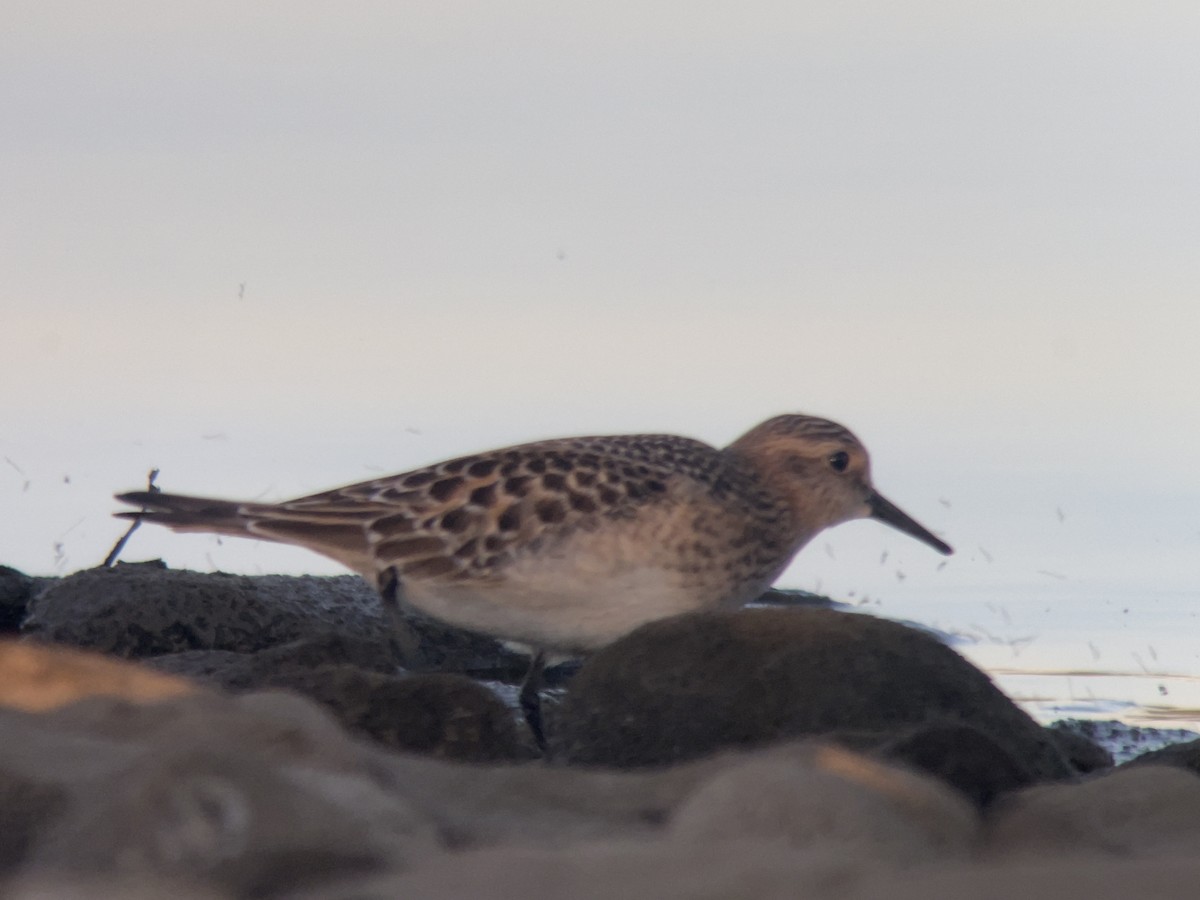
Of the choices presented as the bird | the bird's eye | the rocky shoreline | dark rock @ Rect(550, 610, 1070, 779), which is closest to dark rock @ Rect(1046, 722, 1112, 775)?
the rocky shoreline

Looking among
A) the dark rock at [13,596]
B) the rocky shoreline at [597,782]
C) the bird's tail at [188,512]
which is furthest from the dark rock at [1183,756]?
the dark rock at [13,596]

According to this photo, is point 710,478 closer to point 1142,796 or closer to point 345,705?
point 345,705

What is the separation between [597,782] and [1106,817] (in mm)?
1165

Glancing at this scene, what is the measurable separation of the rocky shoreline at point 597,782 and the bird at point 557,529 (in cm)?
77

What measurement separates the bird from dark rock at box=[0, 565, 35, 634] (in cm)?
177

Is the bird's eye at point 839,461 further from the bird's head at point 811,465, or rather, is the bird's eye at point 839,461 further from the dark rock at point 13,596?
the dark rock at point 13,596

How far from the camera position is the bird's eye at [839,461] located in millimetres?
→ 8409

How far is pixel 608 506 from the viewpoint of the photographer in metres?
7.22

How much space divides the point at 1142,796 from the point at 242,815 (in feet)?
7.14

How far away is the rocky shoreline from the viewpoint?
2725mm

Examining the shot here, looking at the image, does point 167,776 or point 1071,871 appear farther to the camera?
point 167,776

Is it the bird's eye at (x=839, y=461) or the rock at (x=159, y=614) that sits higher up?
the bird's eye at (x=839, y=461)

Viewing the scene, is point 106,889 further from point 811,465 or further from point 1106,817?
point 811,465

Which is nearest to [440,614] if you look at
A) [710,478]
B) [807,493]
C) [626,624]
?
[626,624]
